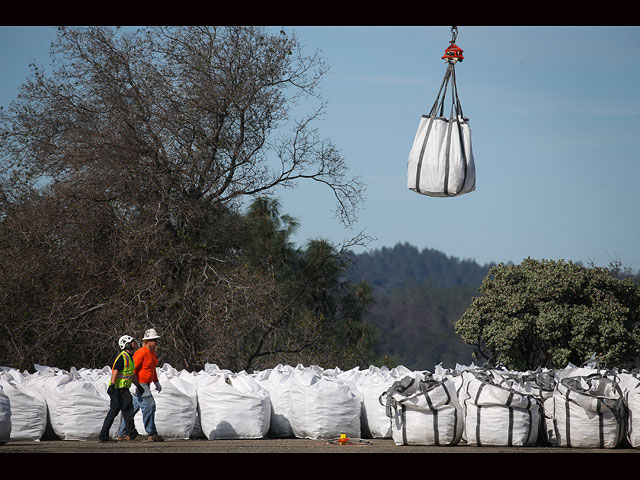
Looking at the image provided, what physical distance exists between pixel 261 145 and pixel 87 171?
3.02m

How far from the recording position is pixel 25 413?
8.14 metres

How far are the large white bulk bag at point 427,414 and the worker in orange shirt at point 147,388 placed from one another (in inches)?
88.0

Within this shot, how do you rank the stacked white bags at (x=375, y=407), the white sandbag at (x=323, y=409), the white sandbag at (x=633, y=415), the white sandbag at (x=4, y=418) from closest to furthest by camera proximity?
the white sandbag at (x=633, y=415), the white sandbag at (x=4, y=418), the white sandbag at (x=323, y=409), the stacked white bags at (x=375, y=407)

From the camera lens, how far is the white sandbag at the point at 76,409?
823 cm

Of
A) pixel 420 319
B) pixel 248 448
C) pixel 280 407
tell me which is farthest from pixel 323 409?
pixel 420 319

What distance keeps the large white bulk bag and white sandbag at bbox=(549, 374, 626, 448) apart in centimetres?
91

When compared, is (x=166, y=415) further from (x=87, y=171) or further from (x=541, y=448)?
(x=87, y=171)

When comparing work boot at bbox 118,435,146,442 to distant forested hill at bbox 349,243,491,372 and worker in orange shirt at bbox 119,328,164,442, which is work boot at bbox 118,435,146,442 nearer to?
worker in orange shirt at bbox 119,328,164,442

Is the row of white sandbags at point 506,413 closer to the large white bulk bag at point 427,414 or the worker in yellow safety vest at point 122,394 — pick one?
the large white bulk bag at point 427,414

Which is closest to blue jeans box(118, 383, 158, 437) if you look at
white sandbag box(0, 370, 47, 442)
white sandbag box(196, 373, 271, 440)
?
white sandbag box(196, 373, 271, 440)

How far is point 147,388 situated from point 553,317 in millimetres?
6717

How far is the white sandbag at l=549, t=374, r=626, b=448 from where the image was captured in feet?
24.1

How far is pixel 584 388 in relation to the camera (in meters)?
7.67

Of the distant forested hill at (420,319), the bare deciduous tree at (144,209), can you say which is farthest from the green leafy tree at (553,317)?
the distant forested hill at (420,319)
